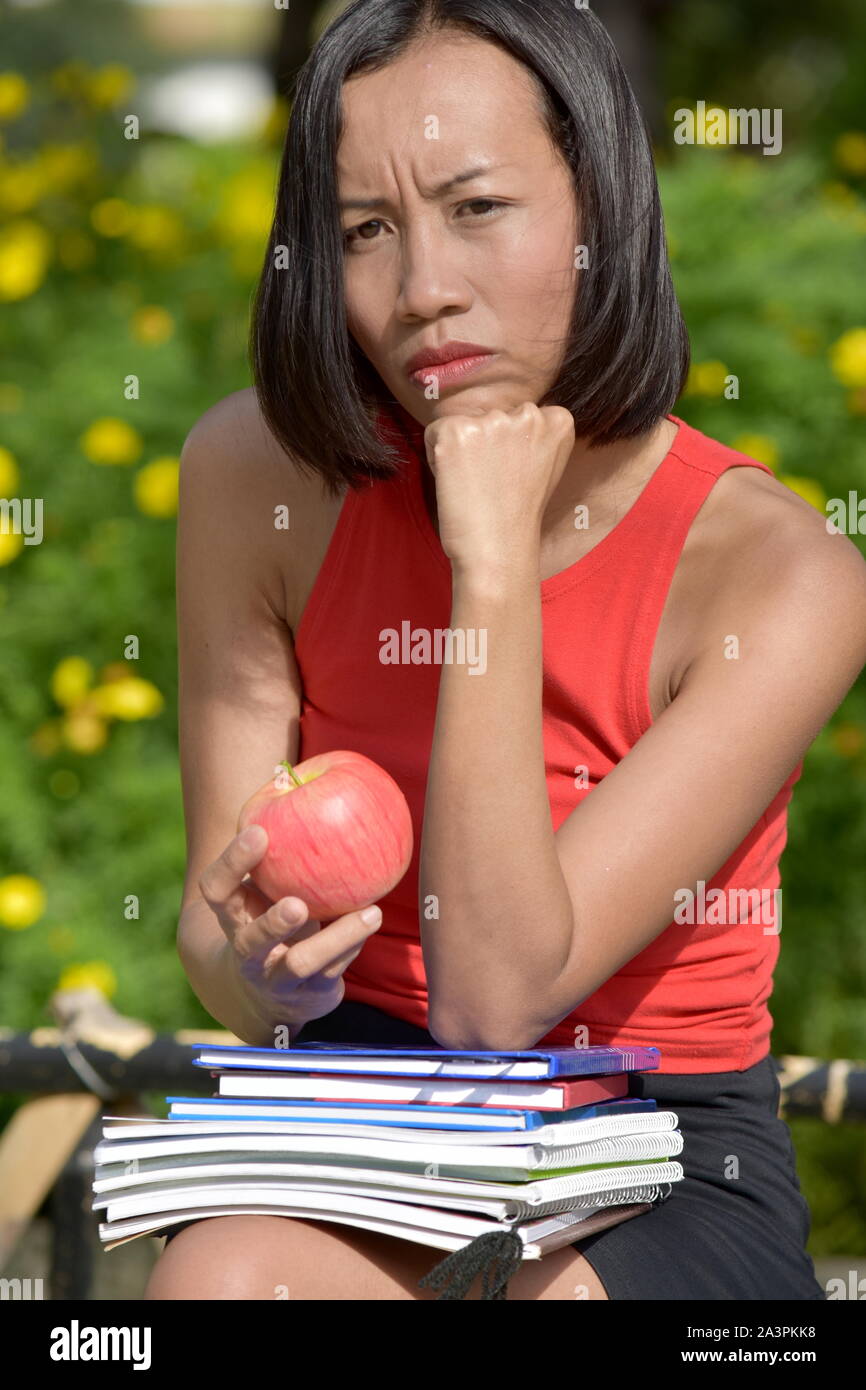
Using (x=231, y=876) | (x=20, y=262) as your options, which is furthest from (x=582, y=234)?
(x=20, y=262)

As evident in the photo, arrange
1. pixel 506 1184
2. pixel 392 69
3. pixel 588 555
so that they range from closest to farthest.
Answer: pixel 506 1184 → pixel 392 69 → pixel 588 555

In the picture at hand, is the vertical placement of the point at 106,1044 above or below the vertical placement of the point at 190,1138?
above

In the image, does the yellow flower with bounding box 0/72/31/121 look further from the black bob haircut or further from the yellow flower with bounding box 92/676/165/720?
the black bob haircut

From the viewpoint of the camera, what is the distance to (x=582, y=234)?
1.76 meters

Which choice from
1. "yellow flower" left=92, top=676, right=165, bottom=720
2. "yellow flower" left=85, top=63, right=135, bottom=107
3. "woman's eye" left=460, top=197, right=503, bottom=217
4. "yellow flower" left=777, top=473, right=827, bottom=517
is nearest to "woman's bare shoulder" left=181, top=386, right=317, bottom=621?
"woman's eye" left=460, top=197, right=503, bottom=217

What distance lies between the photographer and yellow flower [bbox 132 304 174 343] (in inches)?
151

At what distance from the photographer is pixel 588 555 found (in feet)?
6.17

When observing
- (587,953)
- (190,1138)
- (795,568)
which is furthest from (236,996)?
(795,568)

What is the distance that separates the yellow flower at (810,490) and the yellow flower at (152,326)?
1.49 meters

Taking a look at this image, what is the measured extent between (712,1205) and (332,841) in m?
0.58

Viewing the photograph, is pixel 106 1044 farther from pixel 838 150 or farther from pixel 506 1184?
pixel 838 150

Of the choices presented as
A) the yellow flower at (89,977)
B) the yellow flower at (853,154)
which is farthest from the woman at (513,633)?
the yellow flower at (853,154)

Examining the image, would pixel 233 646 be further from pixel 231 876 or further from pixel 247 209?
pixel 247 209

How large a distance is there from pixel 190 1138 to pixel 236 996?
29cm
